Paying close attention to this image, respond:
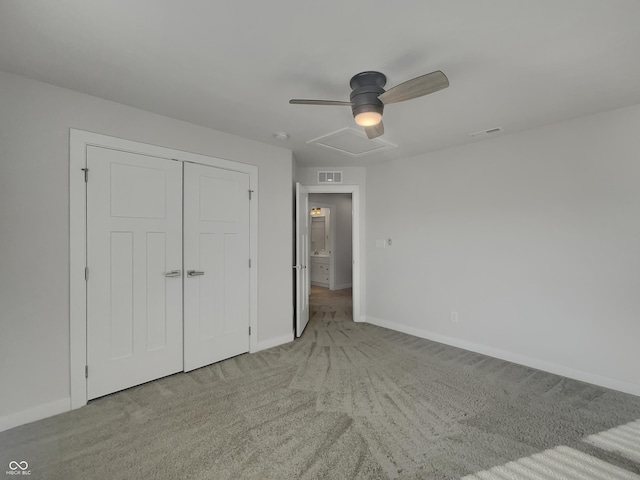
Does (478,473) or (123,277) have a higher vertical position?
(123,277)

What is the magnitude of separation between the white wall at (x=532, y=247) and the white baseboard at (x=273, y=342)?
5.23ft

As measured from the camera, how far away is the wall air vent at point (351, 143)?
123 inches

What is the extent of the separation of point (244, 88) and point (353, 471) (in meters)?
2.65

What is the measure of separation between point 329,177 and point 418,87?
9.37 ft

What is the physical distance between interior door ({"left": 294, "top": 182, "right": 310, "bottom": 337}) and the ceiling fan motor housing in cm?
185

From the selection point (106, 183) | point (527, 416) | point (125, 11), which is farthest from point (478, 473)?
point (106, 183)

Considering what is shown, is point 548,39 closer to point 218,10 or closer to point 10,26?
point 218,10

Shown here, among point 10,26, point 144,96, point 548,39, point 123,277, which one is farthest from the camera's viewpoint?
point 123,277

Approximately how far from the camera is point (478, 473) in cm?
162

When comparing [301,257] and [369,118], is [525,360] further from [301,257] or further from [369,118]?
[369,118]

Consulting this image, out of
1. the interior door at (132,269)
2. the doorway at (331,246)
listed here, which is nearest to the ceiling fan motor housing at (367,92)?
the interior door at (132,269)

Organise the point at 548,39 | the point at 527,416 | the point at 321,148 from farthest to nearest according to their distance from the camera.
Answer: the point at 321,148 < the point at 527,416 < the point at 548,39

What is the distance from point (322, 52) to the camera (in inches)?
70.0

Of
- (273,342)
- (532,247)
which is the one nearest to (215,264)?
(273,342)
